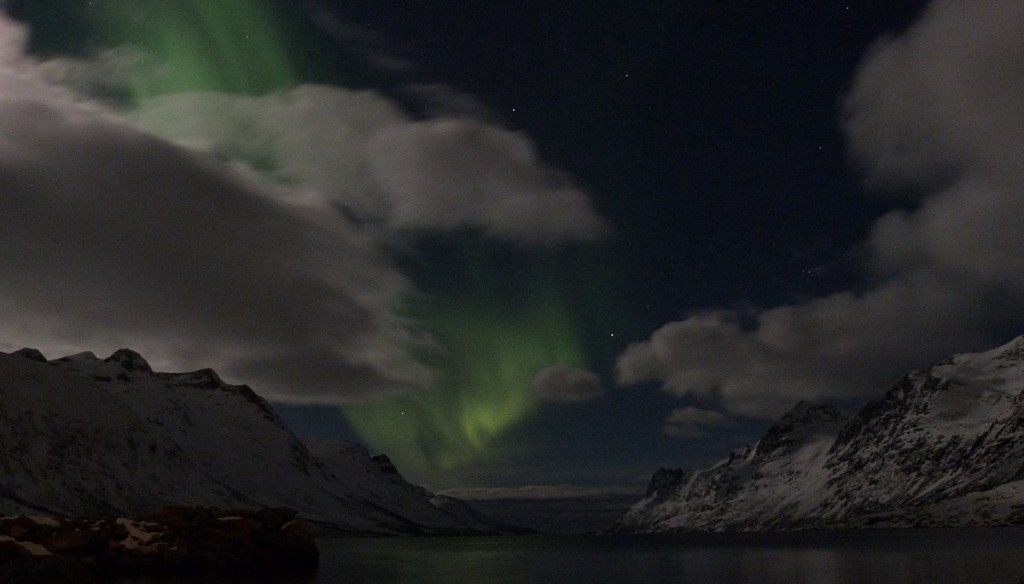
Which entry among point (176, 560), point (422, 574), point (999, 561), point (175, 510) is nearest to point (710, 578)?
point (422, 574)

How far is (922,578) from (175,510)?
286ft

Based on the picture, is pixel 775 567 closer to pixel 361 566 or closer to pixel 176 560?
pixel 361 566

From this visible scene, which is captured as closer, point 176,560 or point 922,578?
point 922,578

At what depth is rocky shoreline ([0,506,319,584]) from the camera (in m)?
77.7

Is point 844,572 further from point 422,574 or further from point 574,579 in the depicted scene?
point 422,574

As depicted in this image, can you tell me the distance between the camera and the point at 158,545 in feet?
296

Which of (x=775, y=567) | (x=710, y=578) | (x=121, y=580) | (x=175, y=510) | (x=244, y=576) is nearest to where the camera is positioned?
(x=121, y=580)

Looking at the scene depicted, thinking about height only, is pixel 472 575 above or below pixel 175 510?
below

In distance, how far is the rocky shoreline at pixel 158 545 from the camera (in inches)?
3059

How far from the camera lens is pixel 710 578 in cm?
8912

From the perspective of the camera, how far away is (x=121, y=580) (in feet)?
255

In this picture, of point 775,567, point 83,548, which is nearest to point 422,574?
point 83,548

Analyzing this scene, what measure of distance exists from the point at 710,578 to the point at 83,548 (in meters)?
68.6

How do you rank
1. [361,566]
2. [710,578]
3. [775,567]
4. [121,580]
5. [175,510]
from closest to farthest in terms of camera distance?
[121,580]
[710,578]
[175,510]
[775,567]
[361,566]
